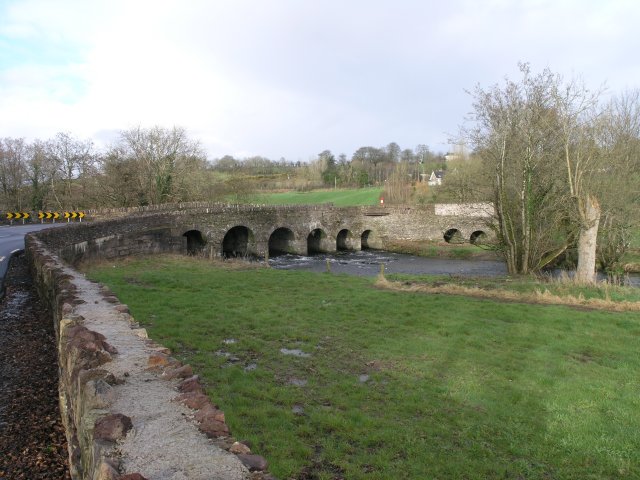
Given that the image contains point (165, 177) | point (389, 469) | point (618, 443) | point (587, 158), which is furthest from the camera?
point (165, 177)

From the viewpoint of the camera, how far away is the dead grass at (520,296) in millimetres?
13484

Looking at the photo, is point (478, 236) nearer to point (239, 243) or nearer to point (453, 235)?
point (453, 235)

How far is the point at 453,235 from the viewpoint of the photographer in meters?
40.5

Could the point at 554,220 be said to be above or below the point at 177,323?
above

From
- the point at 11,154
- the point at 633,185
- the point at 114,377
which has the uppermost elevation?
the point at 11,154

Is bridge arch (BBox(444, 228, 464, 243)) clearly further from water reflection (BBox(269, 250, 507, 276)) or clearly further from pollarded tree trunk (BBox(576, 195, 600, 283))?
pollarded tree trunk (BBox(576, 195, 600, 283))

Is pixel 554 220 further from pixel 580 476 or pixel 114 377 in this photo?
pixel 114 377

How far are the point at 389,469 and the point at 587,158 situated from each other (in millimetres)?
18284

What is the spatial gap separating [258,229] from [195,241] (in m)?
4.47

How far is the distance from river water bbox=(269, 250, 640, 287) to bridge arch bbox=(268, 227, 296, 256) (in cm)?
224

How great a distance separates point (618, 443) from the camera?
581 centimetres

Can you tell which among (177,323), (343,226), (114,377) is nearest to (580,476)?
(114,377)

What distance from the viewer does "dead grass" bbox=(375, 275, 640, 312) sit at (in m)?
13.5

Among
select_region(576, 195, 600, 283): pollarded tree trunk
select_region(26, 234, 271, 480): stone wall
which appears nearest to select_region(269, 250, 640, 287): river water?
select_region(576, 195, 600, 283): pollarded tree trunk
